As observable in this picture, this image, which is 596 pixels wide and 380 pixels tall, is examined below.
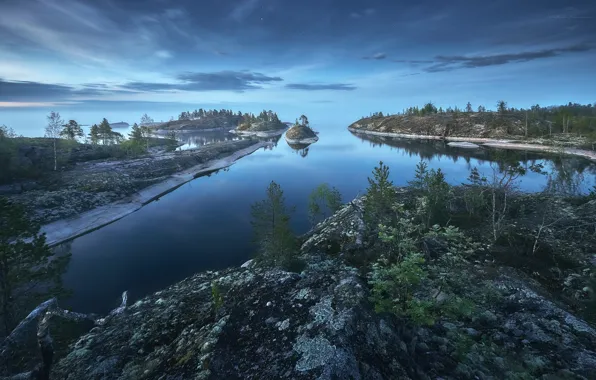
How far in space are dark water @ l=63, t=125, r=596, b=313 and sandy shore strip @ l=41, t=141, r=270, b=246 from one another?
6.45 ft

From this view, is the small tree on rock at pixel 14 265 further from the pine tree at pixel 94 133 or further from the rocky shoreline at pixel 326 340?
the pine tree at pixel 94 133

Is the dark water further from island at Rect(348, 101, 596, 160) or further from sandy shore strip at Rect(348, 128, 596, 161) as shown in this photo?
island at Rect(348, 101, 596, 160)

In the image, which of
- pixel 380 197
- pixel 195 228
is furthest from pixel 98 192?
pixel 380 197

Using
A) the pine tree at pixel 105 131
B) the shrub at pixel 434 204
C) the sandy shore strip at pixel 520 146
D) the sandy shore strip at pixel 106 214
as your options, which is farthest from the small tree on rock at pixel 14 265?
the pine tree at pixel 105 131

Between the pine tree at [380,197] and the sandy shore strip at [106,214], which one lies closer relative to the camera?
the pine tree at [380,197]

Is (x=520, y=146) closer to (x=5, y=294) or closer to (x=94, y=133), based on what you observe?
(x=5, y=294)

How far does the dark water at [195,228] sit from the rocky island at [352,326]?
1002 centimetres

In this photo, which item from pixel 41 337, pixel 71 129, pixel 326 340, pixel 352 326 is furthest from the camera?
pixel 71 129

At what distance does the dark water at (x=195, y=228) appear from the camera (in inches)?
1360

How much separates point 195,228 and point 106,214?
19977 mm

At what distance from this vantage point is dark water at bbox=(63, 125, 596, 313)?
34.5m

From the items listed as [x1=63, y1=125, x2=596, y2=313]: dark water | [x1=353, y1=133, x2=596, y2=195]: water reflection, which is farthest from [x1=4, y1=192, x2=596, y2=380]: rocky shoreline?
[x1=353, y1=133, x2=596, y2=195]: water reflection

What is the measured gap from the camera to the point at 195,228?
5162cm

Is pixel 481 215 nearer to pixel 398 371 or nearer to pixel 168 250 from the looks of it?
pixel 398 371
